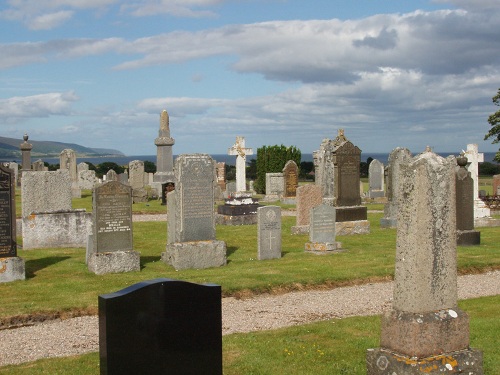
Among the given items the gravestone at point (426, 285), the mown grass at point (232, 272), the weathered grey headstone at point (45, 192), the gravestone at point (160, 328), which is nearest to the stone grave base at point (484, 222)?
the mown grass at point (232, 272)

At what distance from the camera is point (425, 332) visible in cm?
618

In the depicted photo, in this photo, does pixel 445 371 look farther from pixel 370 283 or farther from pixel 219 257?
pixel 219 257

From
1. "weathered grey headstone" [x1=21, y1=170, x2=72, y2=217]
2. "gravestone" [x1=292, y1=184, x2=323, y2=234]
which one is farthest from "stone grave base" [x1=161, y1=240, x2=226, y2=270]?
"gravestone" [x1=292, y1=184, x2=323, y2=234]

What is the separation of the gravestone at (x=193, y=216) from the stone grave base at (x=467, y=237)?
22.7 ft

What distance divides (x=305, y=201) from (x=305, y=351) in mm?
12619

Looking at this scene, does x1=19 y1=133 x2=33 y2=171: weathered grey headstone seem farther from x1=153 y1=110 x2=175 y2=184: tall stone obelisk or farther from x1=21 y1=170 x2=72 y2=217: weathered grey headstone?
x1=21 y1=170 x2=72 y2=217: weathered grey headstone

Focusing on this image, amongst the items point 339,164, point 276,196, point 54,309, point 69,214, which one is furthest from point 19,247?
point 276,196

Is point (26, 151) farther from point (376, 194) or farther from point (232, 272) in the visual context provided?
point (232, 272)

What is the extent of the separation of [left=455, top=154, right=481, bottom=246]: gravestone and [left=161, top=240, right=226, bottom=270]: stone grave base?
681 cm

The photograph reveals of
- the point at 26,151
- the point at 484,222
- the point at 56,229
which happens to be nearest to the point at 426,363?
the point at 56,229

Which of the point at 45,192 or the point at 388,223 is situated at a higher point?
the point at 45,192

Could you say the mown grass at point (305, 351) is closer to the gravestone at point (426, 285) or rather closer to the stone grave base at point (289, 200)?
the gravestone at point (426, 285)

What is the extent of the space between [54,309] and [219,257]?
16.0 ft

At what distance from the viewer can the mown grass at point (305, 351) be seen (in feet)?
25.5
